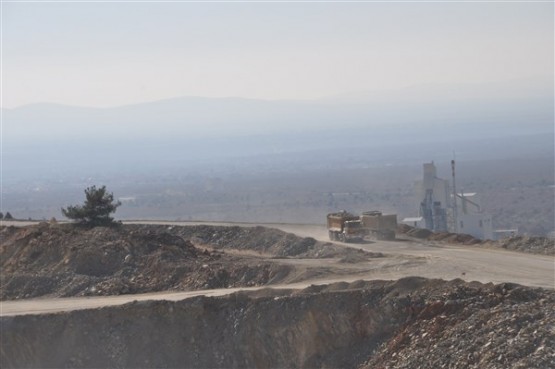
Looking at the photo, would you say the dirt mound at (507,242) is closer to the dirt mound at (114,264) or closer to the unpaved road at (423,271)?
the unpaved road at (423,271)

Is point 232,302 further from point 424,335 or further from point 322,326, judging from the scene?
point 424,335

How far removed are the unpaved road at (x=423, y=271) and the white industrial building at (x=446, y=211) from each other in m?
23.8

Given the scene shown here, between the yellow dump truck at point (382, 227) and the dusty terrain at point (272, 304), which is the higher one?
the yellow dump truck at point (382, 227)

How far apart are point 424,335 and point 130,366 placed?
834 centimetres

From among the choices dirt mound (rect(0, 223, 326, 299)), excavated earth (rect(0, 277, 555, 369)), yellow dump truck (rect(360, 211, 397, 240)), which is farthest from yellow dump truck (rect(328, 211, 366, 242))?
excavated earth (rect(0, 277, 555, 369))

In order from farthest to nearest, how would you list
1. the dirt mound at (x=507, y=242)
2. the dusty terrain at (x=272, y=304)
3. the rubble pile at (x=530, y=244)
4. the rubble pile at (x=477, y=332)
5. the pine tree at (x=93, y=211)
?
the pine tree at (x=93, y=211) → the dirt mound at (x=507, y=242) → the rubble pile at (x=530, y=244) → the dusty terrain at (x=272, y=304) → the rubble pile at (x=477, y=332)

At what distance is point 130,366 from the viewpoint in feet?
99.1

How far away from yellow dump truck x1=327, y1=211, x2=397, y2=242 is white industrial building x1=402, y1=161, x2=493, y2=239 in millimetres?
17783

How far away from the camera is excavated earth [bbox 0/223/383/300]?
120ft

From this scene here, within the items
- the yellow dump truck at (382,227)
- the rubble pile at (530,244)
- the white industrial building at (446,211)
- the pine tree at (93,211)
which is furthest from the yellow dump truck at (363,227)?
the white industrial building at (446,211)

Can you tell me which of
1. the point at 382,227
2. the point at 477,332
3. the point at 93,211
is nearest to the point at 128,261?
the point at 93,211

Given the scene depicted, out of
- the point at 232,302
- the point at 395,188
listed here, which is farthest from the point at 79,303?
the point at 395,188

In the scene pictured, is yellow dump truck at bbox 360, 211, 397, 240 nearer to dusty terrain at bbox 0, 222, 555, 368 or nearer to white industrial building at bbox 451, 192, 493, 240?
dusty terrain at bbox 0, 222, 555, 368

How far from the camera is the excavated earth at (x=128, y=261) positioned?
36.5m
